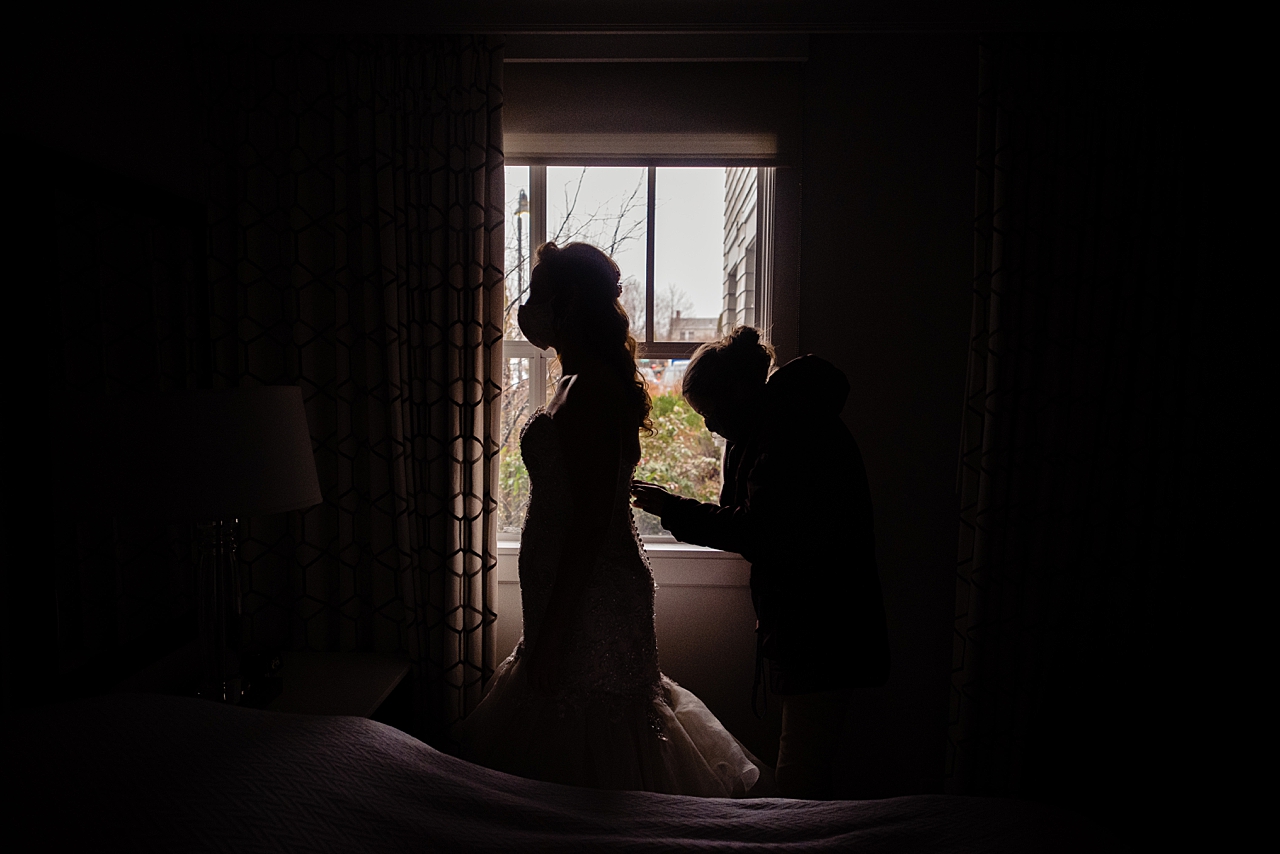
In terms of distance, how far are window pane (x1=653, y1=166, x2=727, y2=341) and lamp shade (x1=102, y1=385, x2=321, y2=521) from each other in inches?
53.9

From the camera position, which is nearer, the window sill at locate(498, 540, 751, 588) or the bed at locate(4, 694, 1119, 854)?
the bed at locate(4, 694, 1119, 854)

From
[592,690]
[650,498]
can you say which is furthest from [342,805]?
[650,498]

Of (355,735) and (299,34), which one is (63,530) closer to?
(355,735)

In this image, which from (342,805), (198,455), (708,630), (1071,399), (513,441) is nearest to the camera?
(342,805)

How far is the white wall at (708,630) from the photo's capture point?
7.97 ft

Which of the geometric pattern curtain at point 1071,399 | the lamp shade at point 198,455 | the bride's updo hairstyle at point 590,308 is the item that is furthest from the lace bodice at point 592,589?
the geometric pattern curtain at point 1071,399

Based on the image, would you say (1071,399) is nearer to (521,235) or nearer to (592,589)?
(592,589)

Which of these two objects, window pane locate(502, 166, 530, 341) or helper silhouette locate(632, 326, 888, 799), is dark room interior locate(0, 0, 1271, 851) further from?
helper silhouette locate(632, 326, 888, 799)

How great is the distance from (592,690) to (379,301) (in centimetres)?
140

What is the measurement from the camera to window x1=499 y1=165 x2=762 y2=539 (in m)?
2.46

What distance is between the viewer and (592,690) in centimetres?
154

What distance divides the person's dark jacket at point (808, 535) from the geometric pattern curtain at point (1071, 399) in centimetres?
81

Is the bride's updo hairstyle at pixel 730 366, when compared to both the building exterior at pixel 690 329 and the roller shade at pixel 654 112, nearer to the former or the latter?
the building exterior at pixel 690 329

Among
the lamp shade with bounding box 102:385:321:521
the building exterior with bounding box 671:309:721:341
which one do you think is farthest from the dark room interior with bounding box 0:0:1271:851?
the lamp shade with bounding box 102:385:321:521
